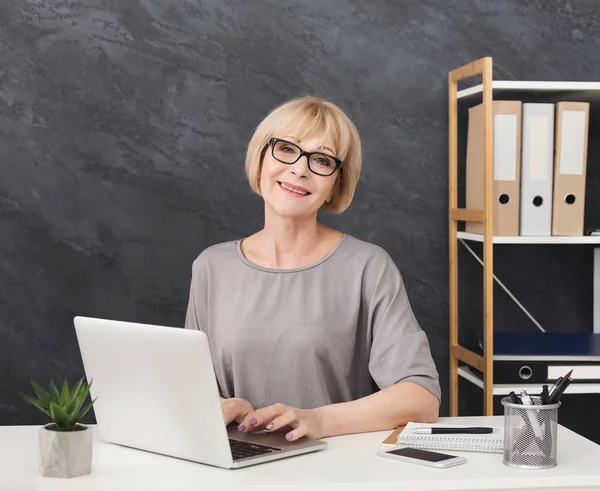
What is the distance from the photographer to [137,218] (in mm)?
2971

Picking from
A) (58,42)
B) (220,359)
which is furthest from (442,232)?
(58,42)

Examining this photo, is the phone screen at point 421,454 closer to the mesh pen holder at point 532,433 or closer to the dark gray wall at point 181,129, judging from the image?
the mesh pen holder at point 532,433

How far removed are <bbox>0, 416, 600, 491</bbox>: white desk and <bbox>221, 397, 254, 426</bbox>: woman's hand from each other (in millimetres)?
230

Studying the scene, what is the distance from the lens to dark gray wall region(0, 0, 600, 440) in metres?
2.93

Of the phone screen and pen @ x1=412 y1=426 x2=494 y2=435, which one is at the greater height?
pen @ x1=412 y1=426 x2=494 y2=435

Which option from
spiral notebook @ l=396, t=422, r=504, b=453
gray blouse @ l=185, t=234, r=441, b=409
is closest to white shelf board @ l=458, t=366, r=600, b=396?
gray blouse @ l=185, t=234, r=441, b=409

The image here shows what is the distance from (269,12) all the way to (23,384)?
1468 millimetres

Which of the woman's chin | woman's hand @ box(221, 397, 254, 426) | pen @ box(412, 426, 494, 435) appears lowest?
pen @ box(412, 426, 494, 435)

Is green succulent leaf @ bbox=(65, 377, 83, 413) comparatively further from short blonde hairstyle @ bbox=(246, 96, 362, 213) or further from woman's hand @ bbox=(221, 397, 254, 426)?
short blonde hairstyle @ bbox=(246, 96, 362, 213)

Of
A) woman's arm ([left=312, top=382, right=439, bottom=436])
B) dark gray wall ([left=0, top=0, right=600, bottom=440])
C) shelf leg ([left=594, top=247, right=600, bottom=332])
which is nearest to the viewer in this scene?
woman's arm ([left=312, top=382, right=439, bottom=436])

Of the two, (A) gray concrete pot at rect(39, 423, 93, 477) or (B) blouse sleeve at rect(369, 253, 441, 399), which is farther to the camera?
(B) blouse sleeve at rect(369, 253, 441, 399)

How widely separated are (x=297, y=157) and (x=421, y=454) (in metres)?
0.86

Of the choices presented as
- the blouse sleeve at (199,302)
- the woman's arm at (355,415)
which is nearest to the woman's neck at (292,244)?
the blouse sleeve at (199,302)

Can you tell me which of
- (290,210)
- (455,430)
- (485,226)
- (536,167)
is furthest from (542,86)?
(455,430)
